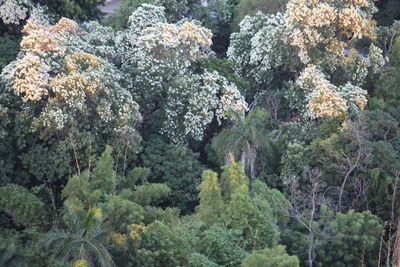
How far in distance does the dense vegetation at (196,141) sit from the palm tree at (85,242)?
0.03m

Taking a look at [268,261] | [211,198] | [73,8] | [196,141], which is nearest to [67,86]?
[211,198]

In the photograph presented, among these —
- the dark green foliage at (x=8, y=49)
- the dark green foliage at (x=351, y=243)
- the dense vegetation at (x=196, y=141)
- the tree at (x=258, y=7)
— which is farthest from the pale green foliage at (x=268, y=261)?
the tree at (x=258, y=7)

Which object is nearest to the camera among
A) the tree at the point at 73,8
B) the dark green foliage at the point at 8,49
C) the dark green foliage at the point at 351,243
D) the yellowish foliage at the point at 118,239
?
the yellowish foliage at the point at 118,239

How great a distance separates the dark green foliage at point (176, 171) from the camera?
66.4 feet

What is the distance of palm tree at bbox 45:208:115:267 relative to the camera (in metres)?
13.5

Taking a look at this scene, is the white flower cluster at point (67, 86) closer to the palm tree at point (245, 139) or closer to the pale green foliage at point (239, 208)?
the palm tree at point (245, 139)

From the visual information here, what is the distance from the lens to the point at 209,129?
2250 cm

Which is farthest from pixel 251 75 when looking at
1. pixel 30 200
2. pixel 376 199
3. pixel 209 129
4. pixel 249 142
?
pixel 30 200

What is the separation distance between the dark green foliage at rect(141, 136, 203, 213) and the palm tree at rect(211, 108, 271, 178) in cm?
160

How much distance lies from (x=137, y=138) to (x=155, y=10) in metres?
6.01

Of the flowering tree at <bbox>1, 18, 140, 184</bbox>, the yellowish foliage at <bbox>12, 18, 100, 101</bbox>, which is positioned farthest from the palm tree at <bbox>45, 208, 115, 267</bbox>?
the yellowish foliage at <bbox>12, 18, 100, 101</bbox>

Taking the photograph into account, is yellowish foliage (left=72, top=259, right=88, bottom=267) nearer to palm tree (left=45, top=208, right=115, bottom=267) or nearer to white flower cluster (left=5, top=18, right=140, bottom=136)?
palm tree (left=45, top=208, right=115, bottom=267)

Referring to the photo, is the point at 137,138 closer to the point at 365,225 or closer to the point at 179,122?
the point at 179,122

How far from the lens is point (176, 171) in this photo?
20453 millimetres
